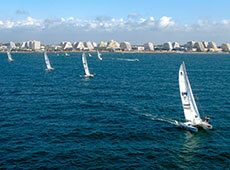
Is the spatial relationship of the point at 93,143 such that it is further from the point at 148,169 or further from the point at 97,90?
the point at 97,90

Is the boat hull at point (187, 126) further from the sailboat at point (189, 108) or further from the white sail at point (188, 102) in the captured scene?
the white sail at point (188, 102)

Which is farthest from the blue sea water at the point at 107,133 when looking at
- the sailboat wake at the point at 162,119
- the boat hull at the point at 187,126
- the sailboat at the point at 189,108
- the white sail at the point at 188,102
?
the white sail at the point at 188,102

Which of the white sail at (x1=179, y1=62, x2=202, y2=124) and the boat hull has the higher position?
the white sail at (x1=179, y1=62, x2=202, y2=124)

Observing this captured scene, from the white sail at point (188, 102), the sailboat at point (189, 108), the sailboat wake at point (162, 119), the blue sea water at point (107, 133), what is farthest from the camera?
the sailboat wake at point (162, 119)

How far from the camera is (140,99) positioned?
2751 inches

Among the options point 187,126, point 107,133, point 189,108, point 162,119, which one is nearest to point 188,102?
point 189,108

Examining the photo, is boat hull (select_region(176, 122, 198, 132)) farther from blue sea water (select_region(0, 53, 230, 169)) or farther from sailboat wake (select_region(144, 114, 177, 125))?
sailboat wake (select_region(144, 114, 177, 125))

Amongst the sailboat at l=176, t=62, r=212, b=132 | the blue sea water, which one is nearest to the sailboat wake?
the blue sea water

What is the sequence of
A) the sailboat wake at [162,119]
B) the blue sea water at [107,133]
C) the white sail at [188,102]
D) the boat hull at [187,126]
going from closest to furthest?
the blue sea water at [107,133]
the boat hull at [187,126]
the white sail at [188,102]
the sailboat wake at [162,119]

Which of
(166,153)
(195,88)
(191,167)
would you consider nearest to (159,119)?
(166,153)

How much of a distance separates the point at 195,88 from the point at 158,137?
49.5 m

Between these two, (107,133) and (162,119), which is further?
(162,119)

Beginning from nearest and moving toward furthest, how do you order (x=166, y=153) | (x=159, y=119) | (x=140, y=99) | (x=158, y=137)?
(x=166, y=153), (x=158, y=137), (x=159, y=119), (x=140, y=99)

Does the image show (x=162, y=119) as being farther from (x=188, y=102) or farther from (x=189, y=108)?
(x=188, y=102)
